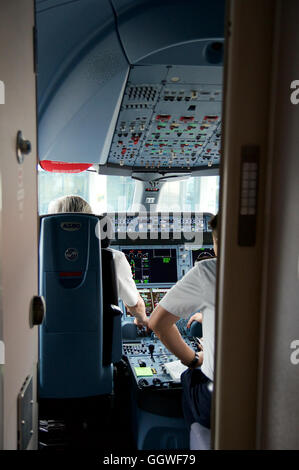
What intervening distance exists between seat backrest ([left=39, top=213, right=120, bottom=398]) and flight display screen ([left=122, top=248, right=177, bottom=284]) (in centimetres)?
89

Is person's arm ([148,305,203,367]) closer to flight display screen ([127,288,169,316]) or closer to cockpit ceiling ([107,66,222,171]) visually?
flight display screen ([127,288,169,316])

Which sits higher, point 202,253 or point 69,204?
point 69,204

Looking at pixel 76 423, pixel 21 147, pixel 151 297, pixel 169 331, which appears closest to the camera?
pixel 21 147

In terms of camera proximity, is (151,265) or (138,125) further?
(151,265)

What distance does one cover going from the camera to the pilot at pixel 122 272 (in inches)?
93.4

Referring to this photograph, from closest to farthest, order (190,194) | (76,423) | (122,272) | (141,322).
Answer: (76,423), (122,272), (141,322), (190,194)

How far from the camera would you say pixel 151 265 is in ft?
9.83

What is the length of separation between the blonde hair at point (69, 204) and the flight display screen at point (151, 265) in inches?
27.4

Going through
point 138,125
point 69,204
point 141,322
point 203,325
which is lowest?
point 141,322

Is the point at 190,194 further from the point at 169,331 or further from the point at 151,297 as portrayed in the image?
the point at 169,331

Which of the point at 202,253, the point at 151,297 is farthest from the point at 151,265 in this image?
the point at 202,253

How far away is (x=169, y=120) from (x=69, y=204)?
904 millimetres
